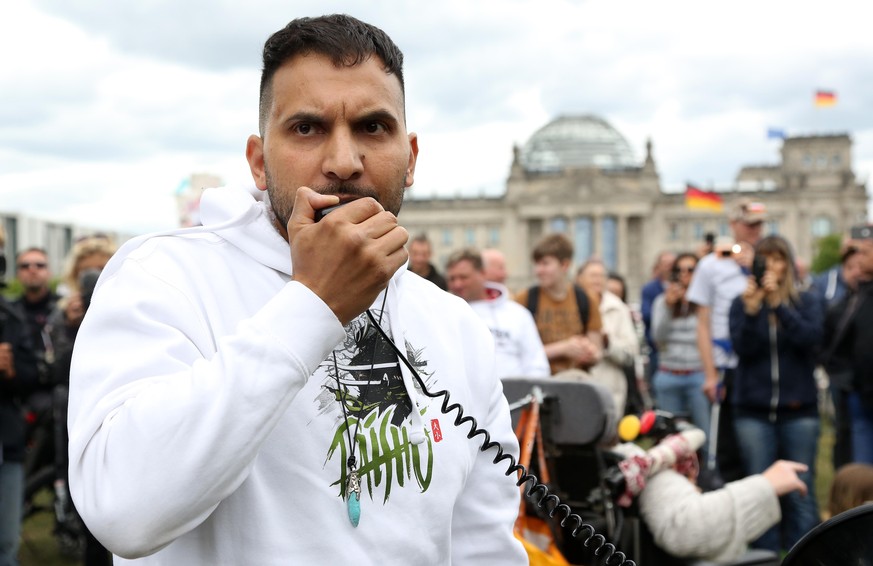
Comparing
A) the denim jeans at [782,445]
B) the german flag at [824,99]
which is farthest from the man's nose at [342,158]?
the german flag at [824,99]

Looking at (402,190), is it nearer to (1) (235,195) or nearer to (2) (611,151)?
(1) (235,195)

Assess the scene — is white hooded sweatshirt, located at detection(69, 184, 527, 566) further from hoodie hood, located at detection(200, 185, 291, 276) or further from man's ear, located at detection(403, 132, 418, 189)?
man's ear, located at detection(403, 132, 418, 189)

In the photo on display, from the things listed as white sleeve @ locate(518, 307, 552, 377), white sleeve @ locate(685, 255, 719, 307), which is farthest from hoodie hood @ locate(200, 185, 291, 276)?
white sleeve @ locate(685, 255, 719, 307)

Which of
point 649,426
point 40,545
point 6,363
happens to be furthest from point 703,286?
point 40,545

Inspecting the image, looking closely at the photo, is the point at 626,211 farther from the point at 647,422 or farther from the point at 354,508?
the point at 354,508

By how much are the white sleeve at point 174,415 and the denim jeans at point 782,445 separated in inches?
244

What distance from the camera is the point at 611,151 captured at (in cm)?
9700

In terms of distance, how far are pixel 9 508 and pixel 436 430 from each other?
4.52 m

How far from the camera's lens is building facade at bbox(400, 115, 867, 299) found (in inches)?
3349

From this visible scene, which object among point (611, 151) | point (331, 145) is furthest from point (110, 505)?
point (611, 151)

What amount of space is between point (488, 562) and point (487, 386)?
1.08 feet

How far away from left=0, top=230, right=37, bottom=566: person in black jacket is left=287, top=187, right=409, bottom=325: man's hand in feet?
15.2

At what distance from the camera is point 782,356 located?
23.1 feet

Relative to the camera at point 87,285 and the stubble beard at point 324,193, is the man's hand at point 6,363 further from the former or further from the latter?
the stubble beard at point 324,193
